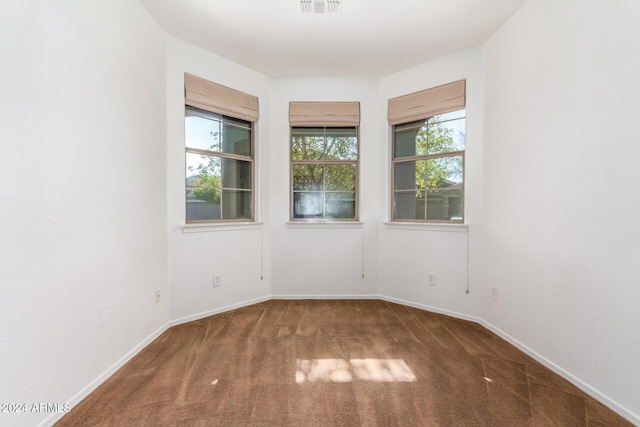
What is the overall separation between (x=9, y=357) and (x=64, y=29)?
1721 millimetres

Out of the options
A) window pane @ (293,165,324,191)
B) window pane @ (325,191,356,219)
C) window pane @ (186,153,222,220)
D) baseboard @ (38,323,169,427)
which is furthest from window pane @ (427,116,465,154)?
baseboard @ (38,323,169,427)

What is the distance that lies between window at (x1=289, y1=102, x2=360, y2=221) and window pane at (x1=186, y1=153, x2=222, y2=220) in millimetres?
960

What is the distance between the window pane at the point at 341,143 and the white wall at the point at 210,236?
0.77 metres

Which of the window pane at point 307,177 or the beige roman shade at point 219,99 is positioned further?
the window pane at point 307,177

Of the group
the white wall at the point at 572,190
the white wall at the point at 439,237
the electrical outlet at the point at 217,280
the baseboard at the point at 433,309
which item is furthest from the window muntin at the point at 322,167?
the white wall at the point at 572,190

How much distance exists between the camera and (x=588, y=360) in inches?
79.7

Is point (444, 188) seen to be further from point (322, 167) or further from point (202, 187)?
point (202, 187)

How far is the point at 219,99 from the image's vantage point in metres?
3.57

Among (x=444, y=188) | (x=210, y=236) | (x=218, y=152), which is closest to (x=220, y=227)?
(x=210, y=236)

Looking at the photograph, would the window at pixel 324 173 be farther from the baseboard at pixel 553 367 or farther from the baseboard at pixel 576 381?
the baseboard at pixel 576 381

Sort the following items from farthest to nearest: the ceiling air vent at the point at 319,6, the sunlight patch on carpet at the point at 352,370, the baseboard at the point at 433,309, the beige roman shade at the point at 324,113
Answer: the beige roman shade at the point at 324,113 < the baseboard at the point at 433,309 < the ceiling air vent at the point at 319,6 < the sunlight patch on carpet at the point at 352,370

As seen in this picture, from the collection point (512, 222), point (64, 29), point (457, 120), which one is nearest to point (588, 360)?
point (512, 222)

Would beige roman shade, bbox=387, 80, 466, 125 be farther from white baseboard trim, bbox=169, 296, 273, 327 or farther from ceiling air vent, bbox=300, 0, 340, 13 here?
white baseboard trim, bbox=169, 296, 273, 327

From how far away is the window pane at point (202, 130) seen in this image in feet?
11.2
